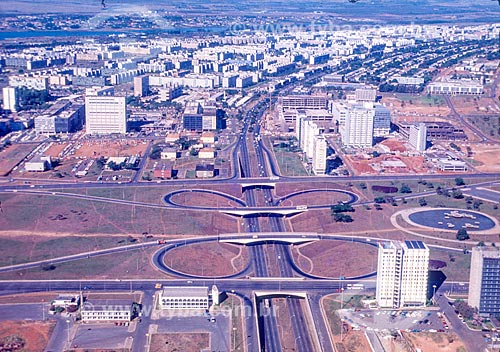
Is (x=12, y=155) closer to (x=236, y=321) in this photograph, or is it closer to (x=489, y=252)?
(x=236, y=321)

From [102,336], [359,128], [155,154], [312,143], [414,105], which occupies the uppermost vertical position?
[414,105]

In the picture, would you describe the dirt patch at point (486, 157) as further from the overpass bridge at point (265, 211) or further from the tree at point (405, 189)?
the overpass bridge at point (265, 211)

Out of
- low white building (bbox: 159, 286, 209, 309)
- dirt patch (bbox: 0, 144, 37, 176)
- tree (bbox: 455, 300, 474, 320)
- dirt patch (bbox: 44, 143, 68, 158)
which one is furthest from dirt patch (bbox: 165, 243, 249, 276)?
dirt patch (bbox: 44, 143, 68, 158)

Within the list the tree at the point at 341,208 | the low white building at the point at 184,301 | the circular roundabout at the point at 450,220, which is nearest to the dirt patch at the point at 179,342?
the low white building at the point at 184,301

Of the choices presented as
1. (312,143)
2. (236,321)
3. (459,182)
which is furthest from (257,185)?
(236,321)

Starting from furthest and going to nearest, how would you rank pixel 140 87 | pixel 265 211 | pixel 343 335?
pixel 140 87
pixel 265 211
pixel 343 335

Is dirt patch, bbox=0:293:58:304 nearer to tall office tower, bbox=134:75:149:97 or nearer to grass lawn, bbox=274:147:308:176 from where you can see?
grass lawn, bbox=274:147:308:176

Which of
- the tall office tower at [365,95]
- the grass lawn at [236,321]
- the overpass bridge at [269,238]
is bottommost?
the grass lawn at [236,321]

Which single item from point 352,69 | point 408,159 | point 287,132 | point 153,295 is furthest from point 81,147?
point 352,69
